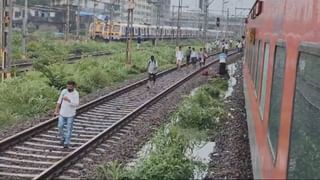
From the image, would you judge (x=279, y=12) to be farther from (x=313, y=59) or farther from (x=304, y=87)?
(x=313, y=59)

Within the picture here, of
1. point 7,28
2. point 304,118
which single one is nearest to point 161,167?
point 304,118

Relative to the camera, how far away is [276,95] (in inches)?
199

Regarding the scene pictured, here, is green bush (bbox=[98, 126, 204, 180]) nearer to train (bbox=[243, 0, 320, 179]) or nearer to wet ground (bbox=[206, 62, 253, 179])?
wet ground (bbox=[206, 62, 253, 179])

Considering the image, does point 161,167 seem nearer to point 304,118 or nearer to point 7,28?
point 304,118

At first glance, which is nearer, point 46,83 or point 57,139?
point 57,139

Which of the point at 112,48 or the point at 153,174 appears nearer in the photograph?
the point at 153,174

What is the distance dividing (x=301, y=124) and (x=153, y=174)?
438 cm

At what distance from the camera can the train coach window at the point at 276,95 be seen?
4633mm

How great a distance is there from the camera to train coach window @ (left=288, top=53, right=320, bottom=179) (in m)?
3.74

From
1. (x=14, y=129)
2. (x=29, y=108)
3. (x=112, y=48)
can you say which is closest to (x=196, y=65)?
(x=112, y=48)

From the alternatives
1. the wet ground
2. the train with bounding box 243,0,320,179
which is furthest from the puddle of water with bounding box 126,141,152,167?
the train with bounding box 243,0,320,179

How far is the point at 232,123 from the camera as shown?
14414 mm

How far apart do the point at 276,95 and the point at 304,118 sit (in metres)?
1.12

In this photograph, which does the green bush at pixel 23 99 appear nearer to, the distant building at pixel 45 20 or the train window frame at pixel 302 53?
the train window frame at pixel 302 53
